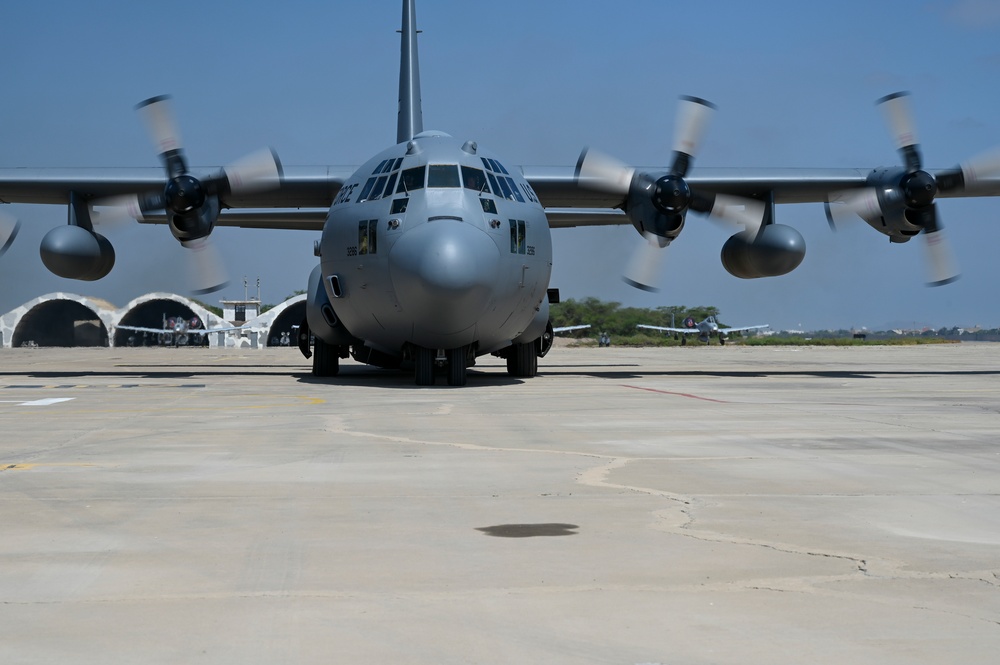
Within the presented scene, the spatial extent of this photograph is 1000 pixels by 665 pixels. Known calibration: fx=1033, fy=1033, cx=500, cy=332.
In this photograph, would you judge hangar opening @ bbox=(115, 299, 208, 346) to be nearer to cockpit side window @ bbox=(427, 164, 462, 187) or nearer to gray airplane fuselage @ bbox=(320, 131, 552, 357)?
gray airplane fuselage @ bbox=(320, 131, 552, 357)

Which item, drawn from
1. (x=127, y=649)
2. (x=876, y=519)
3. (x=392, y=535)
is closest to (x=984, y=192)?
(x=876, y=519)

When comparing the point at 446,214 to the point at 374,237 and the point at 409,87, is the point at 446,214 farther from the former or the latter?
the point at 409,87

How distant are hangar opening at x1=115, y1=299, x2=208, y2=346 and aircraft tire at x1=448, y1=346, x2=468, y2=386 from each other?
77.7 metres

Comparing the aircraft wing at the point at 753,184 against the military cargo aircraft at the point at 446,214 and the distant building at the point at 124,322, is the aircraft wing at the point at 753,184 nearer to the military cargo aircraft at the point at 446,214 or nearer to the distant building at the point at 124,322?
the military cargo aircraft at the point at 446,214

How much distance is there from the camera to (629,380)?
72.4 feet

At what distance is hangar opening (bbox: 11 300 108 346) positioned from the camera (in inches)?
3446

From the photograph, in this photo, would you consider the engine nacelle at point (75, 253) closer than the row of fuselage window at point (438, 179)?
No

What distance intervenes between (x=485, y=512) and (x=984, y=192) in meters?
21.8

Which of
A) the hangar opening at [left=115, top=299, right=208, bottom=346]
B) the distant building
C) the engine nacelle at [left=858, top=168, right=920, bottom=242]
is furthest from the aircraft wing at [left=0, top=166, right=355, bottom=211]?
the hangar opening at [left=115, top=299, right=208, bottom=346]

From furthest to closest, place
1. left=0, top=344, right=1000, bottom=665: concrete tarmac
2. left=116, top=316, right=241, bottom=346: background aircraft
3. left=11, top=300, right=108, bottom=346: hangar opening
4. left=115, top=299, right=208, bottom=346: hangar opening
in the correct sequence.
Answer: left=115, top=299, right=208, bottom=346: hangar opening → left=116, top=316, right=241, bottom=346: background aircraft → left=11, top=300, right=108, bottom=346: hangar opening → left=0, top=344, right=1000, bottom=665: concrete tarmac

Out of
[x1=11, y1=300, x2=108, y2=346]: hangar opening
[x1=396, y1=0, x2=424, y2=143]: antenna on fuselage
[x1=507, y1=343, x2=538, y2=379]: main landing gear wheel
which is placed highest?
[x1=396, y1=0, x2=424, y2=143]: antenna on fuselage

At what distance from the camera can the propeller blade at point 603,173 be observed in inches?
907

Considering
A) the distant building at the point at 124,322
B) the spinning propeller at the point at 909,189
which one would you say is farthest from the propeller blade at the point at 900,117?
the distant building at the point at 124,322

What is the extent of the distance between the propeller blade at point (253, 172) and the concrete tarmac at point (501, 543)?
12331 millimetres
